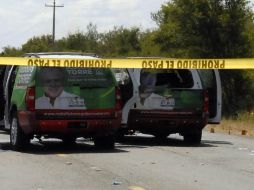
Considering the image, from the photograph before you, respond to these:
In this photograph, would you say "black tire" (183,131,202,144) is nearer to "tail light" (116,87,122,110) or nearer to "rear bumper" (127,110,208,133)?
"rear bumper" (127,110,208,133)

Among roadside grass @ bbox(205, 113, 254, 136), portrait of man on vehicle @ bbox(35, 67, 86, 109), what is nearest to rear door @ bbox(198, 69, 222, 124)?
portrait of man on vehicle @ bbox(35, 67, 86, 109)

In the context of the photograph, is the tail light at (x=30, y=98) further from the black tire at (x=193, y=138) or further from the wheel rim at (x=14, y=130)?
the black tire at (x=193, y=138)

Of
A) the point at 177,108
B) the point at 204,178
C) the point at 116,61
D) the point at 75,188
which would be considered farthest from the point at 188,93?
the point at 75,188

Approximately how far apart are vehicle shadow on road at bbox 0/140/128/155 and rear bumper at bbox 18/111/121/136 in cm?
44

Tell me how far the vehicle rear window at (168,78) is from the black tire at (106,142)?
161 cm

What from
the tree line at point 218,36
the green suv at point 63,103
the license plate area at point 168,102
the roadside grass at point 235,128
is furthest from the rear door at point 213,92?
the tree line at point 218,36

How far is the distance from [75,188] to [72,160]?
3.24 m

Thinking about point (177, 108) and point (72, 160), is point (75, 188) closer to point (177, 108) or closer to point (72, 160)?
point (72, 160)

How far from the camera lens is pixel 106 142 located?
48.9ft

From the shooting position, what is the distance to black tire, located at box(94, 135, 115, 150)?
582 inches

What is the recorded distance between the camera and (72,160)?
1276cm

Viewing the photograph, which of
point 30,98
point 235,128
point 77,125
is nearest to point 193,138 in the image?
point 77,125

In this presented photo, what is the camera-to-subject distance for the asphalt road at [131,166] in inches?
392

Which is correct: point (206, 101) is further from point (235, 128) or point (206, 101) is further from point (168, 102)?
point (235, 128)
